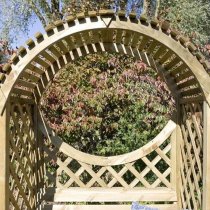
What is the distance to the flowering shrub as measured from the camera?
600cm

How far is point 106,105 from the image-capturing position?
6156mm

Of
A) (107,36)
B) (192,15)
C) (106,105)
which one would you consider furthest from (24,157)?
(192,15)

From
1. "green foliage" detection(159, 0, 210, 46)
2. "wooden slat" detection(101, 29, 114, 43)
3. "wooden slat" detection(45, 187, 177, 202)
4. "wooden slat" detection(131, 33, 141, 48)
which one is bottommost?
"wooden slat" detection(45, 187, 177, 202)

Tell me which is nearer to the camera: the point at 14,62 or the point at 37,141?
the point at 14,62

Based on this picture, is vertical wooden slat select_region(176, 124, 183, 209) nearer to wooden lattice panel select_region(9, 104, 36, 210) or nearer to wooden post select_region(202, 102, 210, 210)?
wooden post select_region(202, 102, 210, 210)

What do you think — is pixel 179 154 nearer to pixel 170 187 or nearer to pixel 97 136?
pixel 170 187

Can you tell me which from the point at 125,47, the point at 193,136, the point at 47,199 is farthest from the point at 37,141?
the point at 193,136

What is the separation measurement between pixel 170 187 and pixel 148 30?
2322 mm

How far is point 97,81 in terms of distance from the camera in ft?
20.0


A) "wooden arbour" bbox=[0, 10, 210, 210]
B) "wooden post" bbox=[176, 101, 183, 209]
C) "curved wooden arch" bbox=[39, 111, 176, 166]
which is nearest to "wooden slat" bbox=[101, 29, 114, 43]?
"wooden arbour" bbox=[0, 10, 210, 210]

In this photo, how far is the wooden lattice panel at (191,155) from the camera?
363cm

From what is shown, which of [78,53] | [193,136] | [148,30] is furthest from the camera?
[78,53]

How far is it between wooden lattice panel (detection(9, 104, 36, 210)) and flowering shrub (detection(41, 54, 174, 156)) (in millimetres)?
1501

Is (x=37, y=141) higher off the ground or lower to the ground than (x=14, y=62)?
lower
